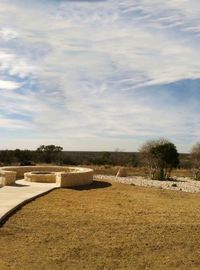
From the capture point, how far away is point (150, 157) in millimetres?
34469

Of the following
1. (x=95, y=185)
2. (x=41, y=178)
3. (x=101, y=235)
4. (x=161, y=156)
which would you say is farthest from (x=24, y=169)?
(x=101, y=235)

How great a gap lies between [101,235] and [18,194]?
7.12m

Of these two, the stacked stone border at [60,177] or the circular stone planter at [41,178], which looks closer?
the stacked stone border at [60,177]

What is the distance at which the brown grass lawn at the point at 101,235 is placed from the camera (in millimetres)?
9117

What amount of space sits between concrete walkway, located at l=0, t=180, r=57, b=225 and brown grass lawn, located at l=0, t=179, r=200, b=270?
1.12ft

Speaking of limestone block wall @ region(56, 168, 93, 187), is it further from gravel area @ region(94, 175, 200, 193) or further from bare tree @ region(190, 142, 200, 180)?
bare tree @ region(190, 142, 200, 180)

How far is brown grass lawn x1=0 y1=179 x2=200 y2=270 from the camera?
29.9 ft

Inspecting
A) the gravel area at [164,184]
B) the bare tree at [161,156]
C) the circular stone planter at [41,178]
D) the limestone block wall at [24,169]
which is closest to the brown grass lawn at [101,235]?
the circular stone planter at [41,178]

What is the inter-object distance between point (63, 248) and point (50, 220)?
108 inches

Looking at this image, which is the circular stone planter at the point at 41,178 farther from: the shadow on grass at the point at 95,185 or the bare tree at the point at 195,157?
the bare tree at the point at 195,157

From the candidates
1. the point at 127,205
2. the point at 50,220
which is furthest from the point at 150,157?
the point at 50,220

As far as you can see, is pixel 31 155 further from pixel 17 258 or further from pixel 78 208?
pixel 17 258

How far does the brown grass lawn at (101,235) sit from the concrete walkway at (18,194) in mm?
341

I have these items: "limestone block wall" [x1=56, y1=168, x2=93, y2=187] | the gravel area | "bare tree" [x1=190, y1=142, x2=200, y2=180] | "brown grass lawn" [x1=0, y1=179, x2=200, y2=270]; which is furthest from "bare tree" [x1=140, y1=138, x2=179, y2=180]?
"brown grass lawn" [x1=0, y1=179, x2=200, y2=270]
